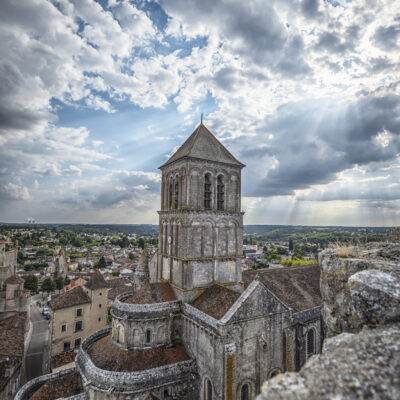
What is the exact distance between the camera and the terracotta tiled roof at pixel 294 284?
2444 centimetres

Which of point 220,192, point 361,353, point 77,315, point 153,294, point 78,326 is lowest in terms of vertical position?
point 78,326

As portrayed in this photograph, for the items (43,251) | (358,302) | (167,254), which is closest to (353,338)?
(358,302)

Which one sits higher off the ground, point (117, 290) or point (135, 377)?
point (135, 377)

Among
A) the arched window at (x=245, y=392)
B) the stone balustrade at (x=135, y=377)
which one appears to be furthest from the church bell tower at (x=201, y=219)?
the arched window at (x=245, y=392)

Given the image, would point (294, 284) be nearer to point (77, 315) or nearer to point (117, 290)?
point (77, 315)

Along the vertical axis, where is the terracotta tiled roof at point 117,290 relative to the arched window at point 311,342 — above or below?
below

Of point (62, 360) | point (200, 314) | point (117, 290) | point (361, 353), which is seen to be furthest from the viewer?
point (117, 290)

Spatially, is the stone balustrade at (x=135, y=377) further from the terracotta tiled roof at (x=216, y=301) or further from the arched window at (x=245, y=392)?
the terracotta tiled roof at (x=216, y=301)

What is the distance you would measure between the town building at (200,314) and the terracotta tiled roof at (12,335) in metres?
7.83

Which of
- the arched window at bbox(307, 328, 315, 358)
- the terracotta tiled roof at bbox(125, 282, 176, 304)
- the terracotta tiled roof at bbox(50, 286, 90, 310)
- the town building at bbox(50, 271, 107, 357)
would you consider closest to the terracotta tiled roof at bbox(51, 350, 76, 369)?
the town building at bbox(50, 271, 107, 357)

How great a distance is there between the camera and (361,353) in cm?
444

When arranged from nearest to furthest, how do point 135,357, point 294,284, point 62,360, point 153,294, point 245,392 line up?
point 245,392, point 135,357, point 153,294, point 62,360, point 294,284

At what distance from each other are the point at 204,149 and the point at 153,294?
1422 centimetres

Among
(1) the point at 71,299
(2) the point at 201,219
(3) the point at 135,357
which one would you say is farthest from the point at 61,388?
(2) the point at 201,219
